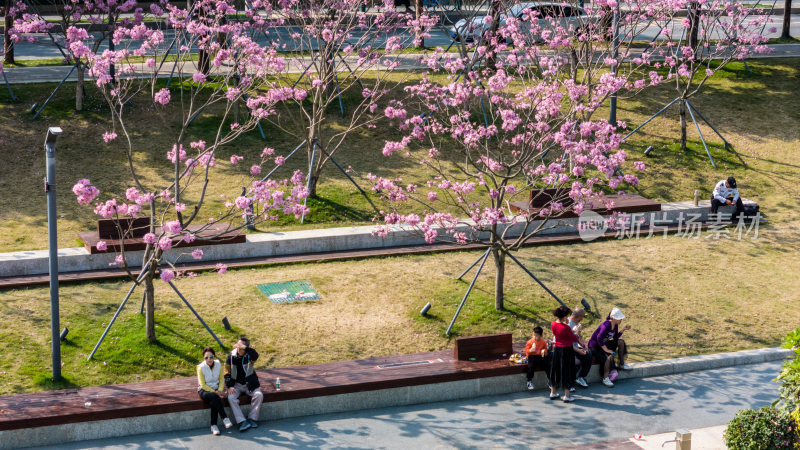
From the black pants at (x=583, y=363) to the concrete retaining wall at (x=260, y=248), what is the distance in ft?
11.9

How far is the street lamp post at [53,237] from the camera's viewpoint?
12.9 meters

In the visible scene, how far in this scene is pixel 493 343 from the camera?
46.5ft

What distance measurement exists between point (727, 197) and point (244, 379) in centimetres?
1290

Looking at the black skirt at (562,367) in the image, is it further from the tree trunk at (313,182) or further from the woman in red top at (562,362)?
the tree trunk at (313,182)

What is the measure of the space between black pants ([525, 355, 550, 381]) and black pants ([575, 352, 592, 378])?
19.6 inches

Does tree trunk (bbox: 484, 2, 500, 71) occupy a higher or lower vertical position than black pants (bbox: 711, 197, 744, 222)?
higher

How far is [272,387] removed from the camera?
1303 centimetres

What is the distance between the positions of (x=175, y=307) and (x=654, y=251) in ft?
32.5

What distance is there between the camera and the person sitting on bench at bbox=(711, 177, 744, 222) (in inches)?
819

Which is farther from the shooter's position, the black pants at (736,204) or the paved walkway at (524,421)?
the black pants at (736,204)

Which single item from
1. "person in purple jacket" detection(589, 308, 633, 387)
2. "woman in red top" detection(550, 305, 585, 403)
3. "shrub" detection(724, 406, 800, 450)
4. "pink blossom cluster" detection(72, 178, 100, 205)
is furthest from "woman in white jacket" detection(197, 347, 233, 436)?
"shrub" detection(724, 406, 800, 450)

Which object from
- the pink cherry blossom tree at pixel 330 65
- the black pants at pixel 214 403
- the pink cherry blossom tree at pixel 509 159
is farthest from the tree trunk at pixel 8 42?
the black pants at pixel 214 403

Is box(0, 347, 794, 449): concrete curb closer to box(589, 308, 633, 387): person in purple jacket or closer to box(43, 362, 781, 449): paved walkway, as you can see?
box(43, 362, 781, 449): paved walkway

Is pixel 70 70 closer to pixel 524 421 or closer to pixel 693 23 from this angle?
pixel 524 421
